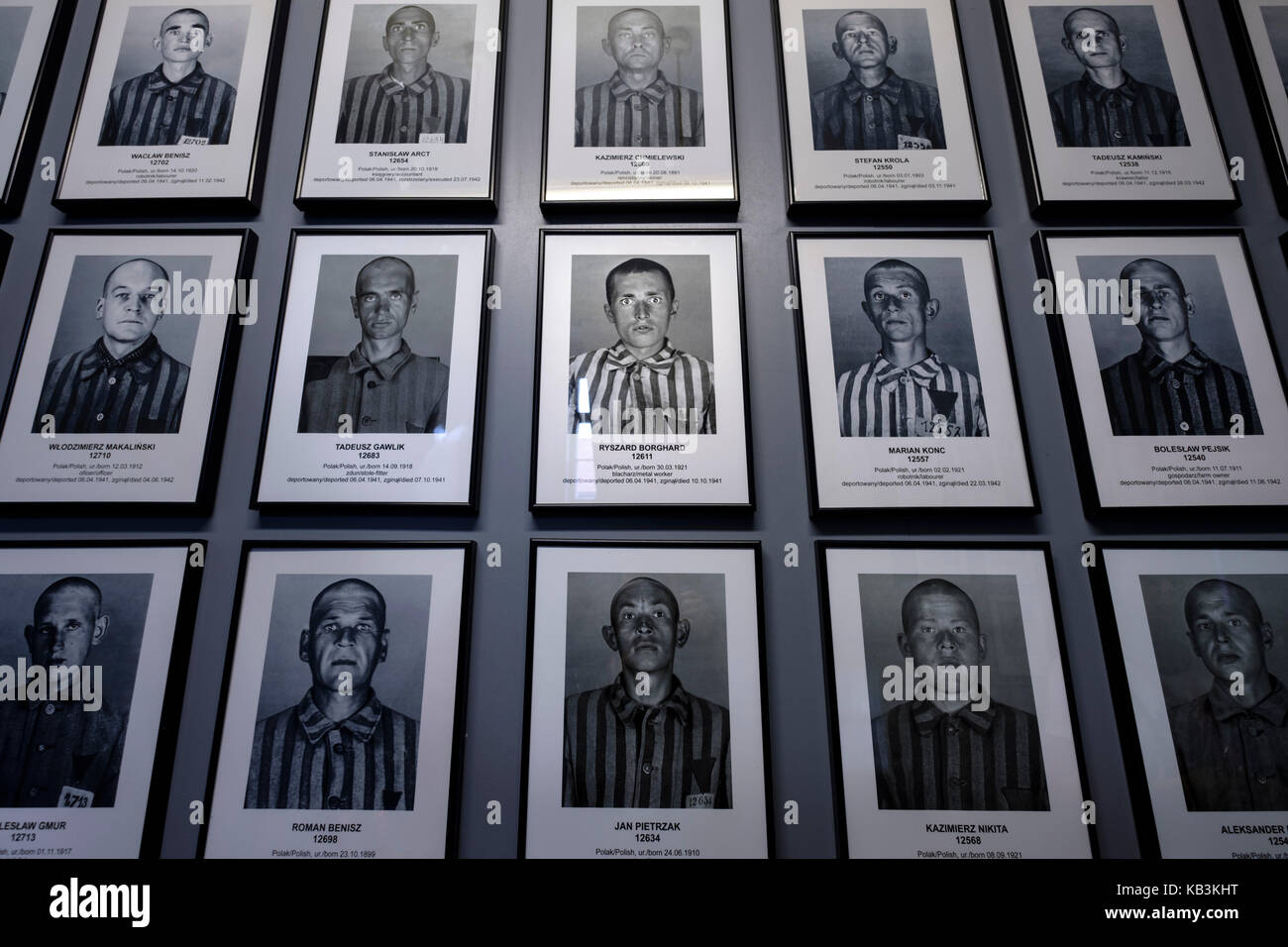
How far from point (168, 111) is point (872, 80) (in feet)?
5.96

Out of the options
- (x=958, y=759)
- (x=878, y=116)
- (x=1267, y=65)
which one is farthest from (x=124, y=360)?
(x=1267, y=65)

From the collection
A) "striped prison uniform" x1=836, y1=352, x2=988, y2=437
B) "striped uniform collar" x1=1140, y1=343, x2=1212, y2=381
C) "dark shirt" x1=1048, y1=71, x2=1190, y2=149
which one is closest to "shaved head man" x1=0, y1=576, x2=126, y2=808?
"striped prison uniform" x1=836, y1=352, x2=988, y2=437

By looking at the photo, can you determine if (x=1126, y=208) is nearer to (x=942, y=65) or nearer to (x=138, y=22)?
(x=942, y=65)

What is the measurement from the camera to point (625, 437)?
73.8 inches

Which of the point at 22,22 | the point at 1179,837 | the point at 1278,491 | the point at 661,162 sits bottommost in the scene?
the point at 1179,837

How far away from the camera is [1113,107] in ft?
7.02

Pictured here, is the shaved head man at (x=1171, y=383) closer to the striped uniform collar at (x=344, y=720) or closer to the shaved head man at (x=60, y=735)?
the striped uniform collar at (x=344, y=720)

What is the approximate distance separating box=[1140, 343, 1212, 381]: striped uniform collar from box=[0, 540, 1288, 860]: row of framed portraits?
0.42 metres

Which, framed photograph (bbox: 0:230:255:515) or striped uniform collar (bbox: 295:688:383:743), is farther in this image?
framed photograph (bbox: 0:230:255:515)

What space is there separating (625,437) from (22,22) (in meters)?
1.98

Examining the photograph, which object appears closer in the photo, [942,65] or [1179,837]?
[1179,837]

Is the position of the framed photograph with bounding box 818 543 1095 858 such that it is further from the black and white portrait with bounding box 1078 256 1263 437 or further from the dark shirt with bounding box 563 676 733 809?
the black and white portrait with bounding box 1078 256 1263 437

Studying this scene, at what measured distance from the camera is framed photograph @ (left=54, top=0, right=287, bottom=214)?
207 centimetres
